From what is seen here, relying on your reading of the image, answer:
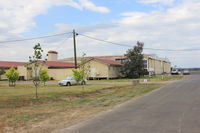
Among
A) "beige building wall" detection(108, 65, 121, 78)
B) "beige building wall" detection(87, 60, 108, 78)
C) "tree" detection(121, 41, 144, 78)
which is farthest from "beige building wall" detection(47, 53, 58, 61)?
"tree" detection(121, 41, 144, 78)

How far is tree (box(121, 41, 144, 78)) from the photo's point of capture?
49.8 metres

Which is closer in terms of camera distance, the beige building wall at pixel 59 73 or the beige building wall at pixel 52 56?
the beige building wall at pixel 59 73

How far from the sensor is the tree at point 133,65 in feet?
163

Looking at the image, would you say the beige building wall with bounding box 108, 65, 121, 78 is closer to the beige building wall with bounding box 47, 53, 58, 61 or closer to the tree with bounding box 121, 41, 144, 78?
the tree with bounding box 121, 41, 144, 78

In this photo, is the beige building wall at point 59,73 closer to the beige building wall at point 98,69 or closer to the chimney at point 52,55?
the beige building wall at point 98,69

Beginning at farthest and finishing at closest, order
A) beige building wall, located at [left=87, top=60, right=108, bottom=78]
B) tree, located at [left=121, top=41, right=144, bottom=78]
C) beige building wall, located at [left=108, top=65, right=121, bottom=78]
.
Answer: tree, located at [left=121, top=41, right=144, bottom=78]
beige building wall, located at [left=108, top=65, right=121, bottom=78]
beige building wall, located at [left=87, top=60, right=108, bottom=78]

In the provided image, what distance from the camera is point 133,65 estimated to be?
49.7 m

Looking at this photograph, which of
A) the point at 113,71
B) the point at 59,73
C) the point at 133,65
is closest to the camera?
the point at 133,65

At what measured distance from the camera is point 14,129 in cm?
823

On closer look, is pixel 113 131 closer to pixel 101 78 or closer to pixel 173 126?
pixel 173 126

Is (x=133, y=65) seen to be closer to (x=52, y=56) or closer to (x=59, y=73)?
(x=59, y=73)

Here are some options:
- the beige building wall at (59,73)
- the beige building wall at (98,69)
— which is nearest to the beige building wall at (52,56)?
the beige building wall at (59,73)

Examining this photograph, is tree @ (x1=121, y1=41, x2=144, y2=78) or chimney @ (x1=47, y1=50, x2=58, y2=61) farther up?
chimney @ (x1=47, y1=50, x2=58, y2=61)

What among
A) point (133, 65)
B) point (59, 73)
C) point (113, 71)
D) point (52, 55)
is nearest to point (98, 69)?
point (113, 71)
